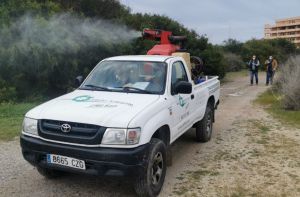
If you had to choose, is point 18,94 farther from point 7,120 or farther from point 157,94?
point 157,94

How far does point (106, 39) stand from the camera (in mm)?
16172

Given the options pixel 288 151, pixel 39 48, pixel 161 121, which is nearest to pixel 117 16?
pixel 39 48

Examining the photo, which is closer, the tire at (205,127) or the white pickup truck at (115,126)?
the white pickup truck at (115,126)

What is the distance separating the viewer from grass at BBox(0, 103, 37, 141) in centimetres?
869

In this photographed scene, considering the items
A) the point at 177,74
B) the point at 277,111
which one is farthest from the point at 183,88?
the point at 277,111

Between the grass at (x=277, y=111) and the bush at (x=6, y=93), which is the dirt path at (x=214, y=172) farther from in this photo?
the bush at (x=6, y=93)

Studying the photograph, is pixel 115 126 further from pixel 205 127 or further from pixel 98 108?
pixel 205 127

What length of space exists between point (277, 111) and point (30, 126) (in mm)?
9215

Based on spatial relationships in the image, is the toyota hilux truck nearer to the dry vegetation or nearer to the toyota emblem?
the toyota emblem

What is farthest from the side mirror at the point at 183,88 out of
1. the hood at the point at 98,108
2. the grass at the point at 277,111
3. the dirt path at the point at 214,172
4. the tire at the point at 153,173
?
the grass at the point at 277,111

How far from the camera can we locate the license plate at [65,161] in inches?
191

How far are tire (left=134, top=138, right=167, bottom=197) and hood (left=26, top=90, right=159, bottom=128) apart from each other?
53cm

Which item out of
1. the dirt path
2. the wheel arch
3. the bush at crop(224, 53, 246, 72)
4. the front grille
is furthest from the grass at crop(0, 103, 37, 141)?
the bush at crop(224, 53, 246, 72)

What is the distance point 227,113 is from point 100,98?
7353 mm
